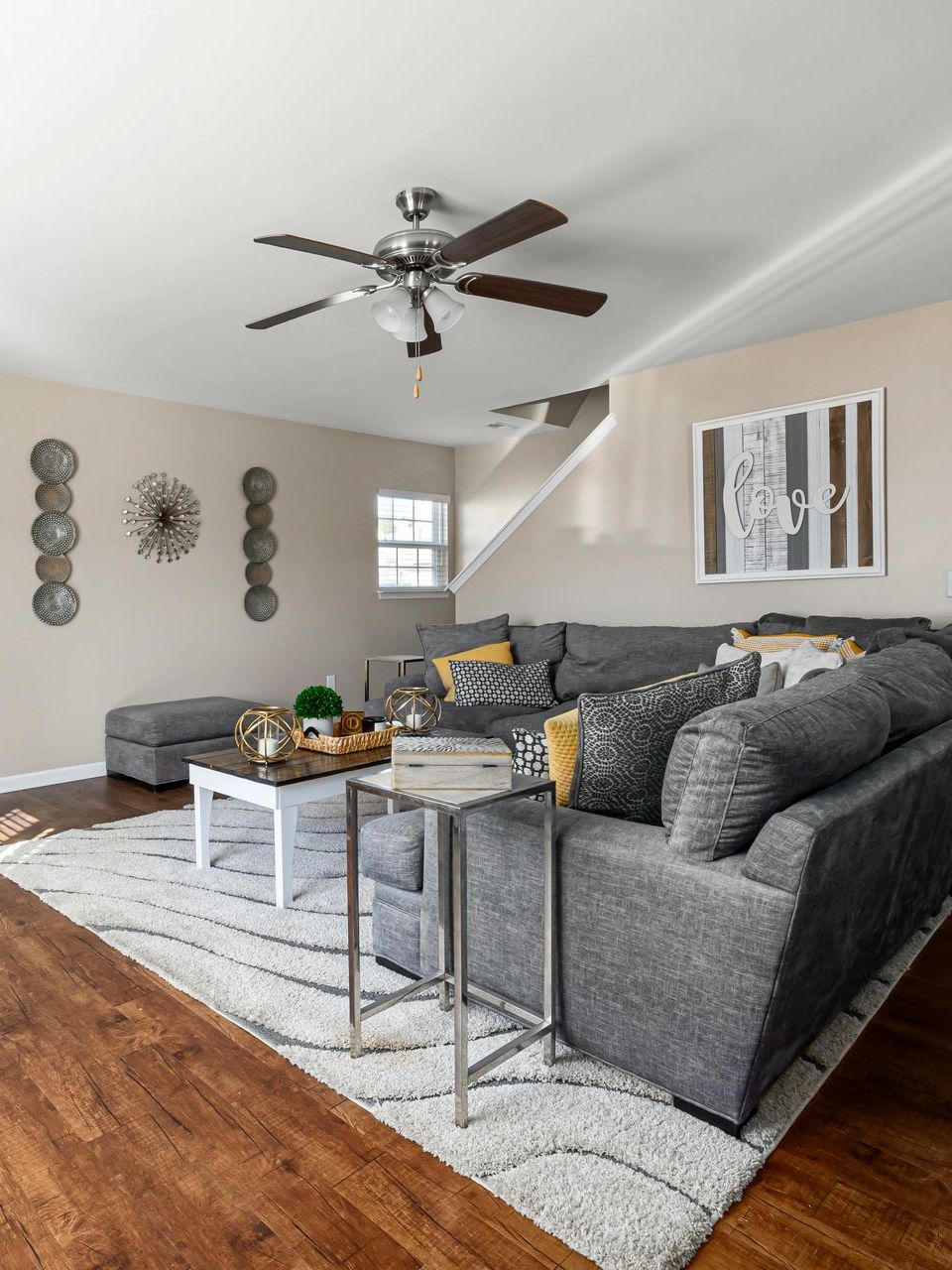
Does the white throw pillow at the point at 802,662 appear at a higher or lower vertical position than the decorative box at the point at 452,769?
higher

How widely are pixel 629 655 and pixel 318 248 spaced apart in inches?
114

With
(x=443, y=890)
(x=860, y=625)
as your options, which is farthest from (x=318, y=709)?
(x=860, y=625)

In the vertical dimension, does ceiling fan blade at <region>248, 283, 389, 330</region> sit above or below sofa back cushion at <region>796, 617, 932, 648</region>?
above

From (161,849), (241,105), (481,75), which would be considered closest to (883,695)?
(481,75)

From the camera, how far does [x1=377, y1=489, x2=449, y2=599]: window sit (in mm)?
7090

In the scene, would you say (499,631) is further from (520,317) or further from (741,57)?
(741,57)

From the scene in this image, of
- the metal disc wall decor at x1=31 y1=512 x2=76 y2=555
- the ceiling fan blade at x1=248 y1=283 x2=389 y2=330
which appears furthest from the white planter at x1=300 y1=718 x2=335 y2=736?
the metal disc wall decor at x1=31 y1=512 x2=76 y2=555

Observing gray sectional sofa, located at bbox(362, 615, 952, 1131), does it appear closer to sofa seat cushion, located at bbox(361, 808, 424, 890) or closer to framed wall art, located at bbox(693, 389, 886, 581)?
sofa seat cushion, located at bbox(361, 808, 424, 890)

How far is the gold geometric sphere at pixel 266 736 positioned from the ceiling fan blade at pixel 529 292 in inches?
68.2

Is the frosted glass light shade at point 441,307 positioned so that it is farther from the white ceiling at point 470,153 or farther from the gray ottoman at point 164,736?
the gray ottoman at point 164,736

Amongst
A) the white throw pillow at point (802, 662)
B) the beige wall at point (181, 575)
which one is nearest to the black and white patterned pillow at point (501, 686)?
the white throw pillow at point (802, 662)

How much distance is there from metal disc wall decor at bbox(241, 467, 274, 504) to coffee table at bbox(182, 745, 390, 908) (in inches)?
124

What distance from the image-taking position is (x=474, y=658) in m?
5.16

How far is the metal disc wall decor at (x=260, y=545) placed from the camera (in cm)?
604
